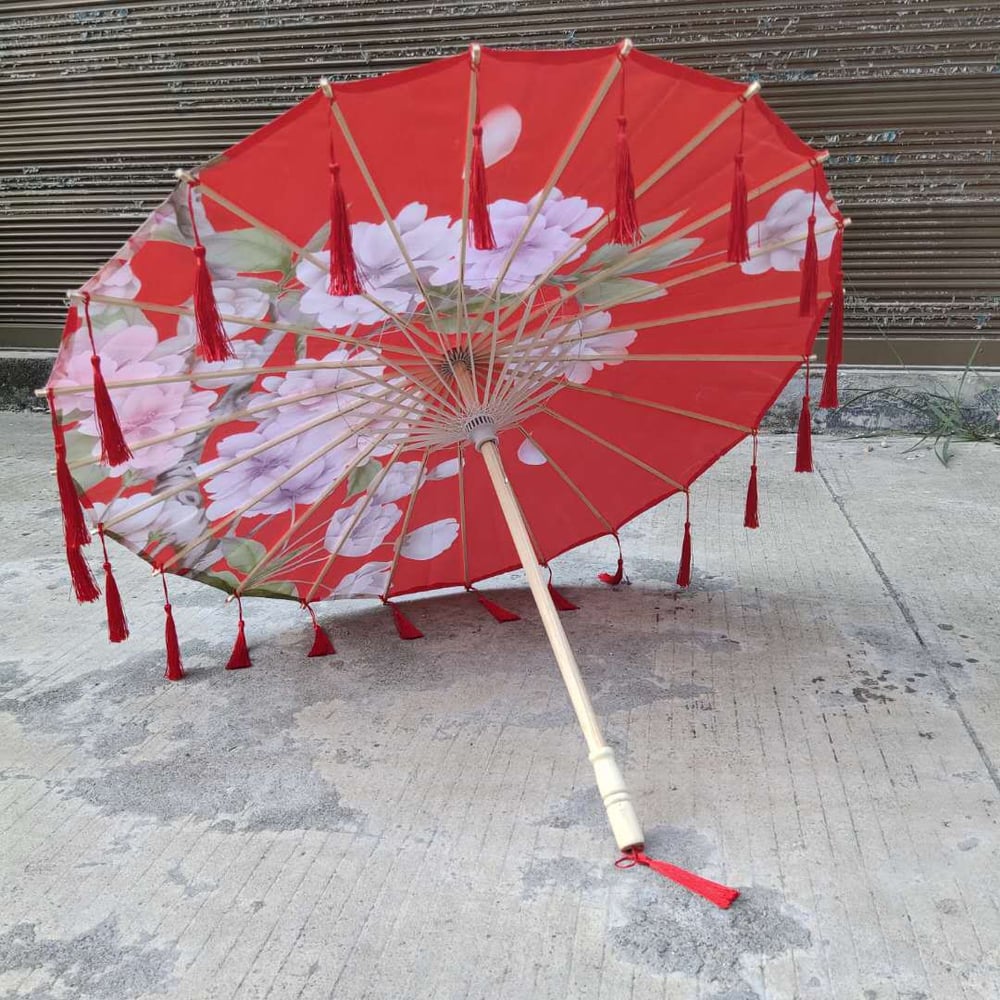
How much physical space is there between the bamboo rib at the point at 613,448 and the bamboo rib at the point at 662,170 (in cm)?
49

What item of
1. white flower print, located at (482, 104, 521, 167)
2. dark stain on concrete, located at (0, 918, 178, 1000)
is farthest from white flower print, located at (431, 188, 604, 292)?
dark stain on concrete, located at (0, 918, 178, 1000)

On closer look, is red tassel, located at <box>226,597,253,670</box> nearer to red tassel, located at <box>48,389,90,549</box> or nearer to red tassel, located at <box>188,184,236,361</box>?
red tassel, located at <box>48,389,90,549</box>

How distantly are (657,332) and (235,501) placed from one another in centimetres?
104

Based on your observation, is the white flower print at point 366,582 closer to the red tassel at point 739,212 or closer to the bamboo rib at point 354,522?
the bamboo rib at point 354,522

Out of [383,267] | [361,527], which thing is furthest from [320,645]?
[383,267]

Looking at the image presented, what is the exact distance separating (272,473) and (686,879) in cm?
131

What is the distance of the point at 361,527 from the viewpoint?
2715mm

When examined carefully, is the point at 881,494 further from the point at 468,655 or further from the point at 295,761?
the point at 295,761

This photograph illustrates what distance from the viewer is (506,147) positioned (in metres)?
1.91

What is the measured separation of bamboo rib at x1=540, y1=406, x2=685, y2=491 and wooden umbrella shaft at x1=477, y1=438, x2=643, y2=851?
35 centimetres

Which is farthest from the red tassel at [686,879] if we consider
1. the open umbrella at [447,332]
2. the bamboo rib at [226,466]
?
the bamboo rib at [226,466]

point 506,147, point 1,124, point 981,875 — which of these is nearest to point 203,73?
point 1,124

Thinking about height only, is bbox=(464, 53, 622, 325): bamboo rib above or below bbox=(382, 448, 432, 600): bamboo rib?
above

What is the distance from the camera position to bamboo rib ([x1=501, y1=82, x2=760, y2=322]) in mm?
1910
